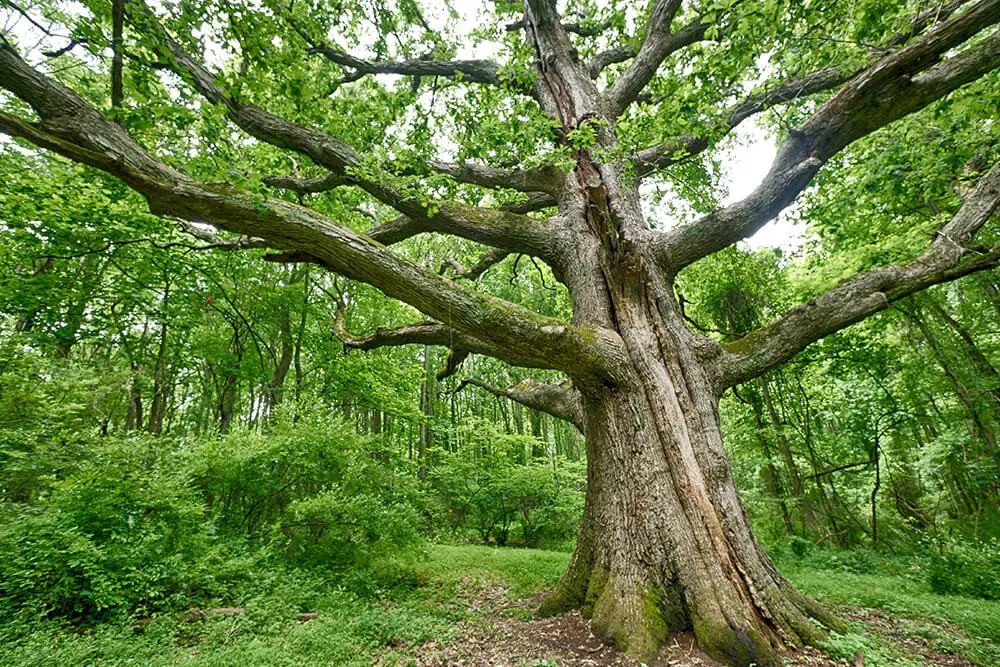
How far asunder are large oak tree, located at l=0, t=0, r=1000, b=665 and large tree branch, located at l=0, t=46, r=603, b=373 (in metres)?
0.02

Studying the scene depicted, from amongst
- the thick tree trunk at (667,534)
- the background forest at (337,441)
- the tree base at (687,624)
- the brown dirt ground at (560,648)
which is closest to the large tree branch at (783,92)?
the background forest at (337,441)

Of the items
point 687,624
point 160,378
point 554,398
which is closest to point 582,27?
point 554,398

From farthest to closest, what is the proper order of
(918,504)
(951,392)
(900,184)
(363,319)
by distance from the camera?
(363,319) < (918,504) < (951,392) < (900,184)

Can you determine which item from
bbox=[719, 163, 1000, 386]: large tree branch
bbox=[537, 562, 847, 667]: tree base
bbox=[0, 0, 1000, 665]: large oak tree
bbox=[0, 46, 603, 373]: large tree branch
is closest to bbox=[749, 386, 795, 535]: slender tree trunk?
bbox=[719, 163, 1000, 386]: large tree branch

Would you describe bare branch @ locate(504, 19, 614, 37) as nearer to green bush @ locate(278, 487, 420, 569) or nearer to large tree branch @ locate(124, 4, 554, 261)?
large tree branch @ locate(124, 4, 554, 261)

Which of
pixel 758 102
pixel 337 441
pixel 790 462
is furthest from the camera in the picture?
pixel 790 462

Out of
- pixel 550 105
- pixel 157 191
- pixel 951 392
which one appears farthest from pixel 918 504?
pixel 157 191

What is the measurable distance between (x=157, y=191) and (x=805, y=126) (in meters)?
5.71

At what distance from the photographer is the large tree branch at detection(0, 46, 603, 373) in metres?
2.74

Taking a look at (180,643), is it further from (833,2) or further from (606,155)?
(833,2)

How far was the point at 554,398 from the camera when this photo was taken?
5688 mm

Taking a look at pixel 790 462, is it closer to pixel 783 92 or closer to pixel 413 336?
pixel 783 92

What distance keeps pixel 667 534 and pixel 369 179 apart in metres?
4.45

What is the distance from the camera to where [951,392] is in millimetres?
7820
